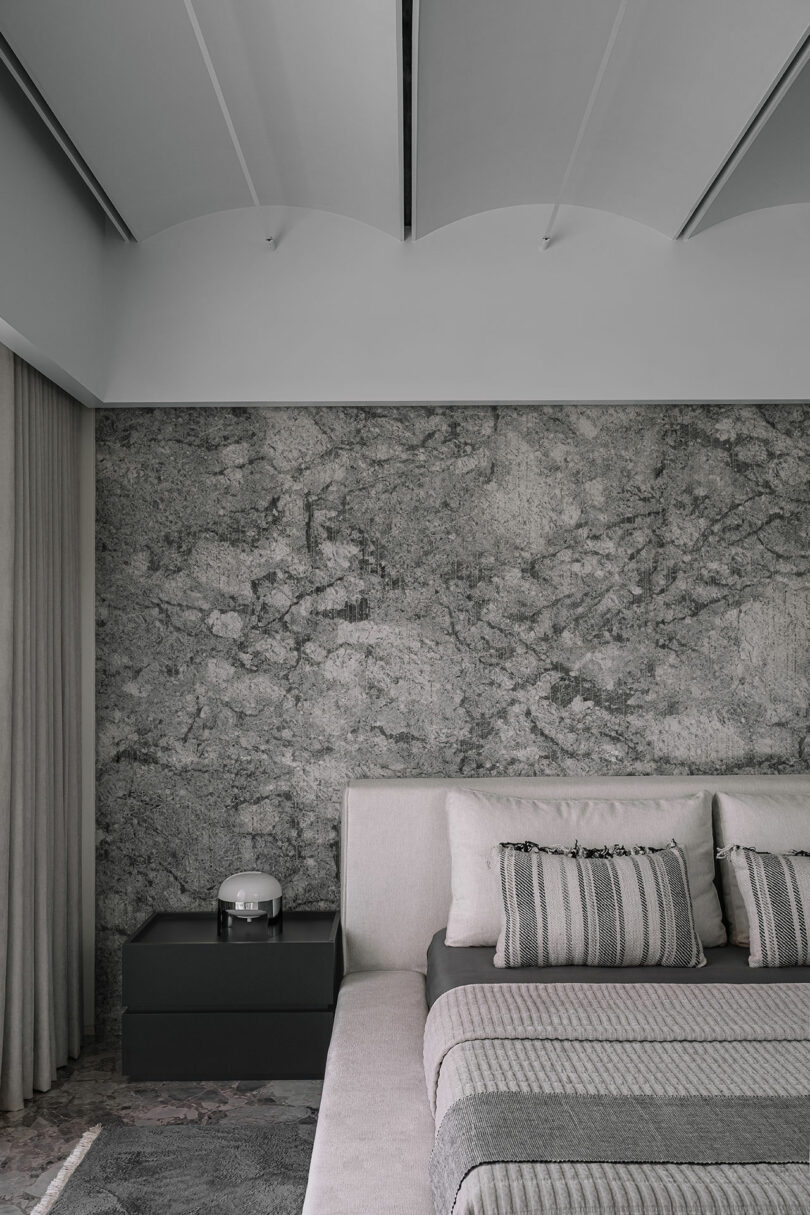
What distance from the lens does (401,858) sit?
9.63 ft

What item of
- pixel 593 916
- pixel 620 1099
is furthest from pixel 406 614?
pixel 620 1099

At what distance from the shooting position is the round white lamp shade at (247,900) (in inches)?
114

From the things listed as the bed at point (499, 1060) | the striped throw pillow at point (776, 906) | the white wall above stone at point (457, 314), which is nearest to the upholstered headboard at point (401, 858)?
the bed at point (499, 1060)

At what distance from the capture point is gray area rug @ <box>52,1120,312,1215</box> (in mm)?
2191

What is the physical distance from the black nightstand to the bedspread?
0.61 meters

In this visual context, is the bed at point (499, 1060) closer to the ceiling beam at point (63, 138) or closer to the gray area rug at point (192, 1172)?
the gray area rug at point (192, 1172)

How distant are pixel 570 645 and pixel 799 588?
31.7 inches

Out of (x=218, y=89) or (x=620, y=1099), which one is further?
(x=218, y=89)

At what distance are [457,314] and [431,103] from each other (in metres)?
0.76

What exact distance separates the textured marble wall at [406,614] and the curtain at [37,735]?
0.16 m

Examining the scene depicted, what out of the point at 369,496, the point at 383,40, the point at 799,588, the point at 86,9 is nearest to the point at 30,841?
the point at 369,496

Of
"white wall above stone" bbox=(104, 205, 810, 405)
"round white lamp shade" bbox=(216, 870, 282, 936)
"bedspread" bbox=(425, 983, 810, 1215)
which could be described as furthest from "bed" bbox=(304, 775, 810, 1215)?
"white wall above stone" bbox=(104, 205, 810, 405)

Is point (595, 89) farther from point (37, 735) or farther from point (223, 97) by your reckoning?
point (37, 735)

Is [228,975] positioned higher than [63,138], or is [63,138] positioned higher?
[63,138]
